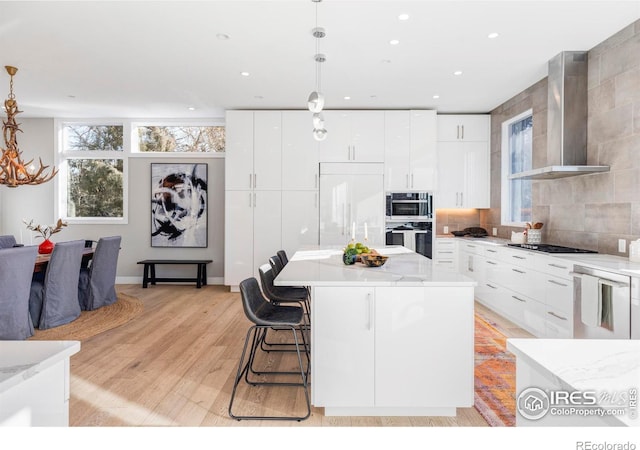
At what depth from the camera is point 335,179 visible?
556cm

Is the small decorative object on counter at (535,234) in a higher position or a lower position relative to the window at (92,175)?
lower

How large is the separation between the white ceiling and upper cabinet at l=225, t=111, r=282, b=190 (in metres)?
0.26

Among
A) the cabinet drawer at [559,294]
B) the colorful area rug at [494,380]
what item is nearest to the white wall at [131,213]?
the colorful area rug at [494,380]

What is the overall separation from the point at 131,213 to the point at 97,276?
78.8 inches

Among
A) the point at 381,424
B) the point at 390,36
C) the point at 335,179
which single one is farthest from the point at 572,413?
the point at 335,179

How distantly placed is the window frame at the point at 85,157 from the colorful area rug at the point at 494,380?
587cm

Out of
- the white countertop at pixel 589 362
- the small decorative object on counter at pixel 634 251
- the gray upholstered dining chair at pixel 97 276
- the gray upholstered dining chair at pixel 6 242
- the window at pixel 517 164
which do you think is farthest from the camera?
the window at pixel 517 164

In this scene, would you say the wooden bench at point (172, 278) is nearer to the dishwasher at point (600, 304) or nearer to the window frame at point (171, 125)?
the window frame at point (171, 125)

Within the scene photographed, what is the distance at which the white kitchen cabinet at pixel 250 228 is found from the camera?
18.4 feet

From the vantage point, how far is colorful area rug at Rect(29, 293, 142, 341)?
3.61 meters

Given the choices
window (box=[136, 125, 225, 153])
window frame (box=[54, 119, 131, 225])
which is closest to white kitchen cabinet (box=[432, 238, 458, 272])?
window (box=[136, 125, 225, 153])

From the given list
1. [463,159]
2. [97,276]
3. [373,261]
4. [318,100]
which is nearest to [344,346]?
[373,261]
